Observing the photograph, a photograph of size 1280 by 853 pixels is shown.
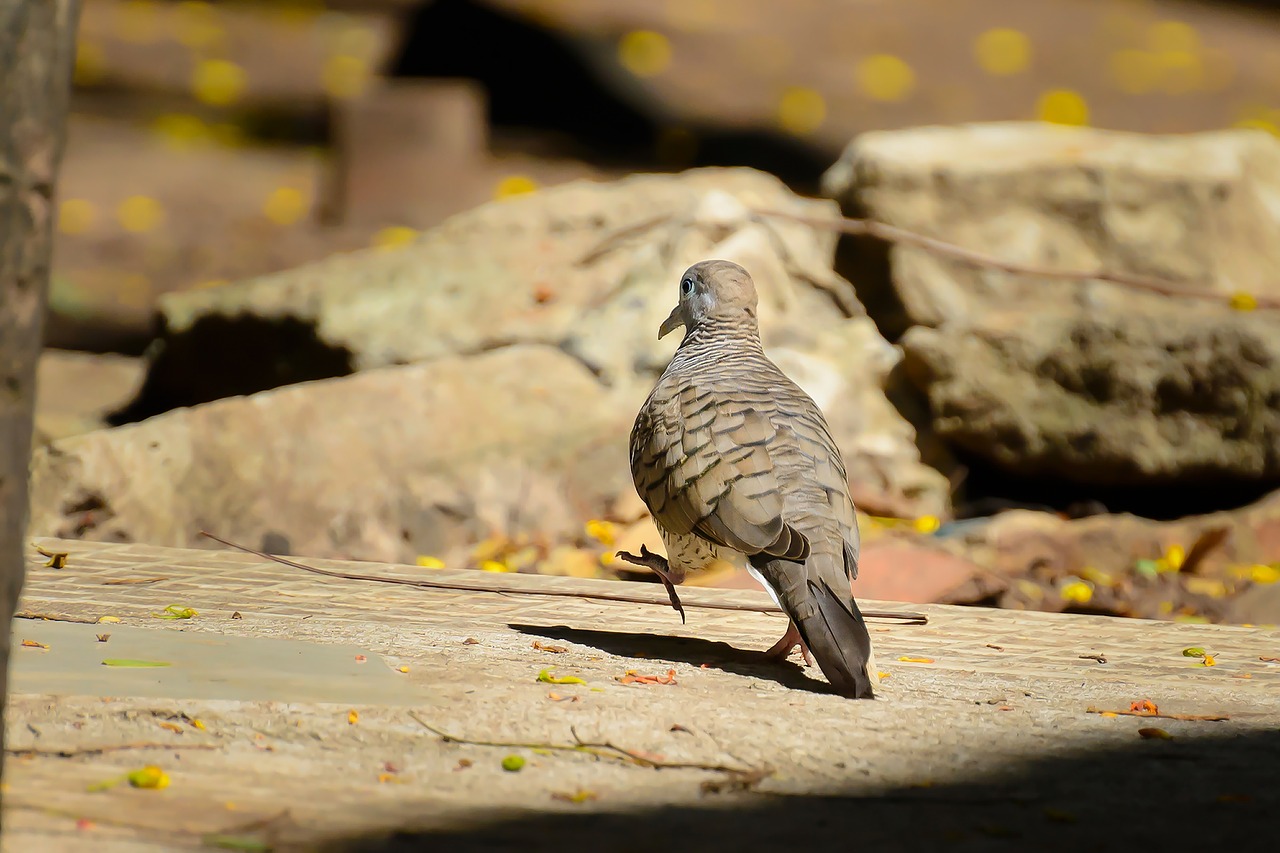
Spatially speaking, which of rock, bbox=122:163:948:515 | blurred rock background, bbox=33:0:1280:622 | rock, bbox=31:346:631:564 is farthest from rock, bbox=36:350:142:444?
rock, bbox=31:346:631:564

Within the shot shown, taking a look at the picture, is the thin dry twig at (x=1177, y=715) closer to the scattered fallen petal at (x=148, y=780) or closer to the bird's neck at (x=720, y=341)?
the bird's neck at (x=720, y=341)

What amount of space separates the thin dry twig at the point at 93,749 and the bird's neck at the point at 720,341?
1972 mm

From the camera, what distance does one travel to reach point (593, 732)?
105 inches

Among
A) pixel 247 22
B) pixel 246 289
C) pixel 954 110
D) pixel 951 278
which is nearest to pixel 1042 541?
pixel 951 278

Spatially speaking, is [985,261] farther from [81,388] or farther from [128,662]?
[81,388]

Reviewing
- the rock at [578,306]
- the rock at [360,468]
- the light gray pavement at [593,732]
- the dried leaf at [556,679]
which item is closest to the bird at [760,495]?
the light gray pavement at [593,732]

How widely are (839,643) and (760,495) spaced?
1.48 feet

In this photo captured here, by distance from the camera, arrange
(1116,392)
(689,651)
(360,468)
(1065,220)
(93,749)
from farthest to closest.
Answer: (1065,220) < (1116,392) < (360,468) < (689,651) < (93,749)

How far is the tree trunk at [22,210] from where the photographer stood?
171cm

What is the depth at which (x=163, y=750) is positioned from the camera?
→ 8.07 feet

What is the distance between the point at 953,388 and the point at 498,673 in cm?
377

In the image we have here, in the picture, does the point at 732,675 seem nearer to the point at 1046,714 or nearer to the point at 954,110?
the point at 1046,714

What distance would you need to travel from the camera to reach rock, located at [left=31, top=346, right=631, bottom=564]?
540cm

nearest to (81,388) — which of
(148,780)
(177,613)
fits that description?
(177,613)
